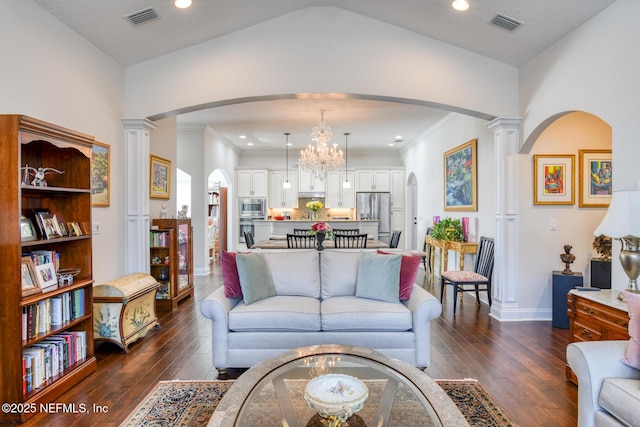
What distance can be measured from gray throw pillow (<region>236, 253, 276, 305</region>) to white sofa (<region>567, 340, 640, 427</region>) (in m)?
2.25

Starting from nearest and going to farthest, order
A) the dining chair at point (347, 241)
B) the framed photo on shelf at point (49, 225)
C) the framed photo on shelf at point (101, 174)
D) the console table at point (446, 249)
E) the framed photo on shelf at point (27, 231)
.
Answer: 1. the framed photo on shelf at point (27, 231)
2. the framed photo on shelf at point (49, 225)
3. the framed photo on shelf at point (101, 174)
4. the console table at point (446, 249)
5. the dining chair at point (347, 241)

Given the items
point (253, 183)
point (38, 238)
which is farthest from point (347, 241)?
point (253, 183)

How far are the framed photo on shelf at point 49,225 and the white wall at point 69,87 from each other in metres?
0.79

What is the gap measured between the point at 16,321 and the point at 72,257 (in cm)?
81

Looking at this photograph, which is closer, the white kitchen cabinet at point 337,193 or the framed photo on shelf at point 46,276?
the framed photo on shelf at point 46,276

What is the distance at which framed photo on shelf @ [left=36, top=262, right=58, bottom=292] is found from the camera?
8.28 ft

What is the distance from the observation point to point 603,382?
1.84 meters

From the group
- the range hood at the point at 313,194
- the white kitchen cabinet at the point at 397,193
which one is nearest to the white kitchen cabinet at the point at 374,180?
the white kitchen cabinet at the point at 397,193

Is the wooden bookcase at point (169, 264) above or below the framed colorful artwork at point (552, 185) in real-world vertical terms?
below

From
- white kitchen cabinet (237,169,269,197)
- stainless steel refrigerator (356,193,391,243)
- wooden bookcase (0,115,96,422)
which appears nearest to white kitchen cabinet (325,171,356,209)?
stainless steel refrigerator (356,193,391,243)

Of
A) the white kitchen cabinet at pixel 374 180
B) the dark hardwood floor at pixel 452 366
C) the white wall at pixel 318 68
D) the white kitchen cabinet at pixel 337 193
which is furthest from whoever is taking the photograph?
the white kitchen cabinet at pixel 337 193

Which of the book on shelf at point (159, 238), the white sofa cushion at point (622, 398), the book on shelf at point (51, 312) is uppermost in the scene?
the book on shelf at point (159, 238)

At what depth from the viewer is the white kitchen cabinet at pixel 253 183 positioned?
966 centimetres

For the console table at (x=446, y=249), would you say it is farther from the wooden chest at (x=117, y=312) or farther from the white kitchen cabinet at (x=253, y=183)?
the white kitchen cabinet at (x=253, y=183)
